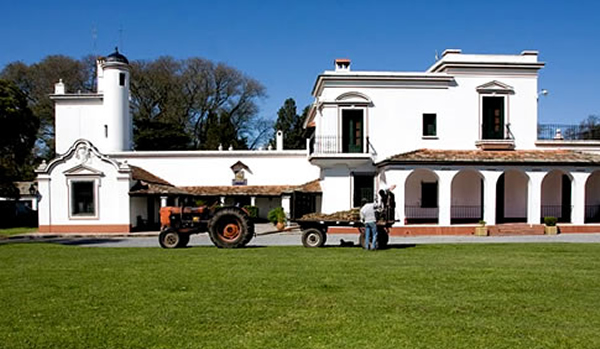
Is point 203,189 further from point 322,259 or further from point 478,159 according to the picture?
point 322,259

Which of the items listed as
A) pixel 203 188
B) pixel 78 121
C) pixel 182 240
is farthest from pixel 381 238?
pixel 78 121

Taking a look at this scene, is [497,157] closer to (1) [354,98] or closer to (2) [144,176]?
(1) [354,98]

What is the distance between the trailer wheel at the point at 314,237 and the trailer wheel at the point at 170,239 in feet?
13.4

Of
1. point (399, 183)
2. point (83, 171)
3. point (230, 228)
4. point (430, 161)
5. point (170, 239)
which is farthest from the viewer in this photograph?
point (83, 171)

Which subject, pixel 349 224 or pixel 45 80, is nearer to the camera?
pixel 349 224

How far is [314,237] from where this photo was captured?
18984mm

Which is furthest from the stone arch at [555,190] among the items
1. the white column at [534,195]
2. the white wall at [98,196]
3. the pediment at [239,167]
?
the white wall at [98,196]

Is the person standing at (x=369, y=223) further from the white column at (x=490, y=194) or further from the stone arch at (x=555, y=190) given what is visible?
the stone arch at (x=555, y=190)

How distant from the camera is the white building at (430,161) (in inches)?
1034

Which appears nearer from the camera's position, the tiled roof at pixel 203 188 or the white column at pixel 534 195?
the white column at pixel 534 195

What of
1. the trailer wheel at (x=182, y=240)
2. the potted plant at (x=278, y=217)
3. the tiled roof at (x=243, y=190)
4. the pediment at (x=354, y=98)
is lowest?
the potted plant at (x=278, y=217)

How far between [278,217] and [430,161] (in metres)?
9.44

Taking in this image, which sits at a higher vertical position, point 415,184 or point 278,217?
point 415,184

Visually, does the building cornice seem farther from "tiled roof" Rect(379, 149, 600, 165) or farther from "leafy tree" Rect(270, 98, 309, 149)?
"leafy tree" Rect(270, 98, 309, 149)
